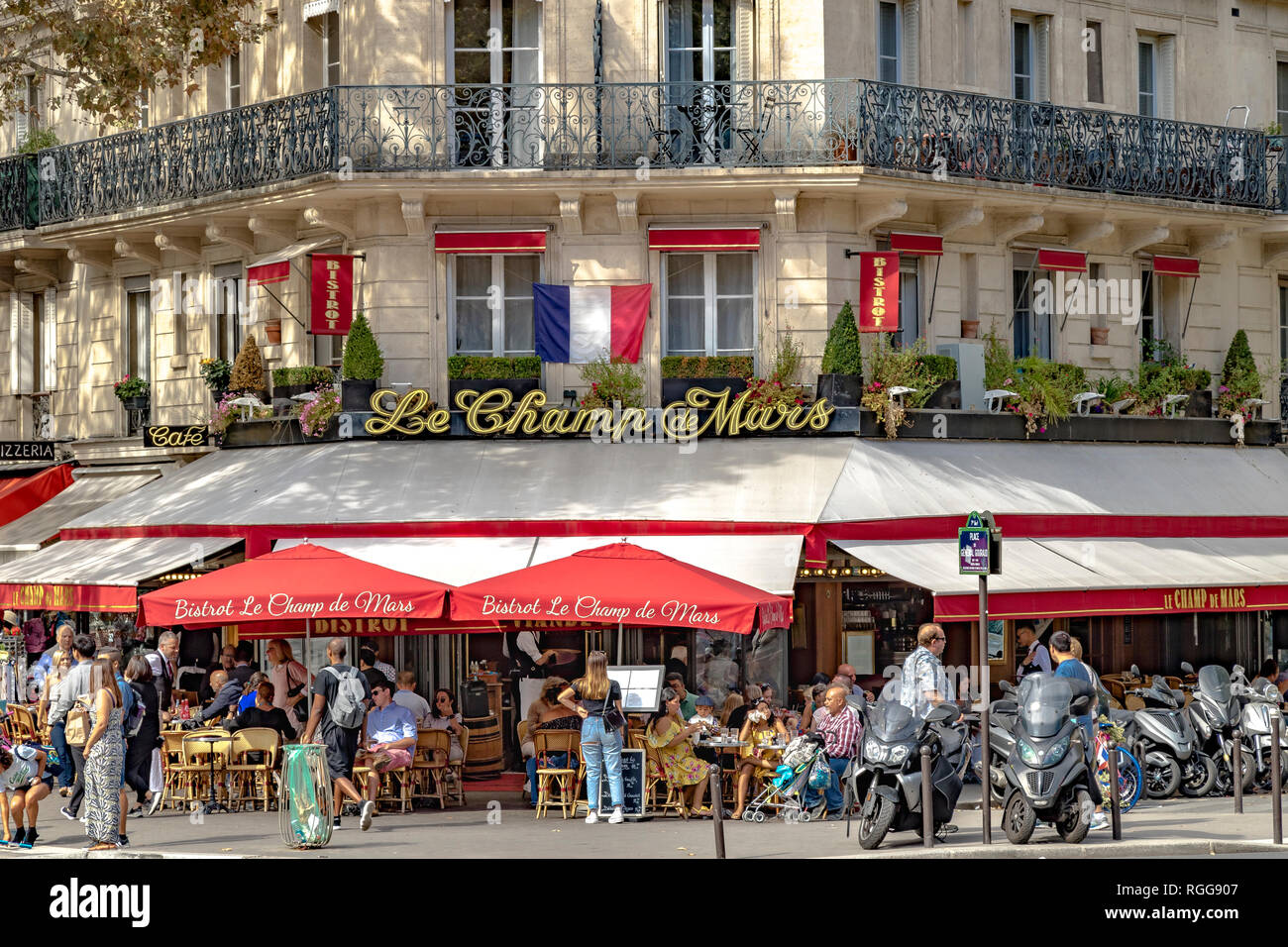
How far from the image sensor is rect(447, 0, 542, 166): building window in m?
22.2

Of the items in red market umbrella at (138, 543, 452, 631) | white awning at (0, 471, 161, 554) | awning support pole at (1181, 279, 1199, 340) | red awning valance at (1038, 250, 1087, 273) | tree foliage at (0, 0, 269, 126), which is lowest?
red market umbrella at (138, 543, 452, 631)

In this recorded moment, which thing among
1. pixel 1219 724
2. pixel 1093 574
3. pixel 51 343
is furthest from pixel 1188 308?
pixel 51 343

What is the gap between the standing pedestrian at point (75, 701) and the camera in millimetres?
16062

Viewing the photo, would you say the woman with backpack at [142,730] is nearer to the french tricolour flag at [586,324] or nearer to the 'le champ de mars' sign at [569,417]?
the 'le champ de mars' sign at [569,417]

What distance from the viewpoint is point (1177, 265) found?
81.8 ft

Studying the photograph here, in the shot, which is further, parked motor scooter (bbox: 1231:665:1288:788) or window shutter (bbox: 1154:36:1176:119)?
window shutter (bbox: 1154:36:1176:119)

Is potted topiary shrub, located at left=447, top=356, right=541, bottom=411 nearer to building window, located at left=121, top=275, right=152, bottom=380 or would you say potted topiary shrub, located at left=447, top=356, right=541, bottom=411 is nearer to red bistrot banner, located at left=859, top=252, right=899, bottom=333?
red bistrot banner, located at left=859, top=252, right=899, bottom=333

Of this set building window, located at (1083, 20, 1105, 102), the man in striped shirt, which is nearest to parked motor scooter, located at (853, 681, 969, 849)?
the man in striped shirt

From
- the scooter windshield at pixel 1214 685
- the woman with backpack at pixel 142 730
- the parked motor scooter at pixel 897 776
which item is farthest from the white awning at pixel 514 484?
the parked motor scooter at pixel 897 776

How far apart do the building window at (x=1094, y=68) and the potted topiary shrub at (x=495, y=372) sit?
7.89m

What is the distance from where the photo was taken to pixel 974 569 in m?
16.4

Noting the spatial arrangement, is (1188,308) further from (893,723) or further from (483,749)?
(893,723)

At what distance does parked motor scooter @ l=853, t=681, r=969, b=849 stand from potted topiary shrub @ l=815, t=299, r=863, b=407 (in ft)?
21.1

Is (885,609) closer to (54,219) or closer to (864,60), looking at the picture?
(864,60)
